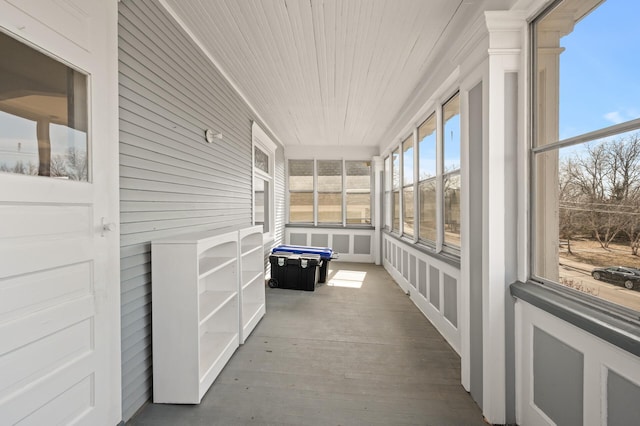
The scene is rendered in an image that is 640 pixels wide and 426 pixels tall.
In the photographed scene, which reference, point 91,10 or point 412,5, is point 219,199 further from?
point 412,5

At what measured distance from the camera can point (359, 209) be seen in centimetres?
761

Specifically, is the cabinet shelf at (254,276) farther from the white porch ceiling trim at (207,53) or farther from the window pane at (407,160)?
the window pane at (407,160)

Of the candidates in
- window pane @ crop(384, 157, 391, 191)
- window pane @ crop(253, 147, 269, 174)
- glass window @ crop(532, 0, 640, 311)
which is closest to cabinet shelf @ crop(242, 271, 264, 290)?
window pane @ crop(253, 147, 269, 174)

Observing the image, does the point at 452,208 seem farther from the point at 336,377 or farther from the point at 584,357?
the point at 336,377

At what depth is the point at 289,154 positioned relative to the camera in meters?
7.57

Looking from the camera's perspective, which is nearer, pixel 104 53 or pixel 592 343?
pixel 592 343

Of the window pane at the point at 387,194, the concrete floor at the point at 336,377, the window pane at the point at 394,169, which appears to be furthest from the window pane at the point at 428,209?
the window pane at the point at 387,194

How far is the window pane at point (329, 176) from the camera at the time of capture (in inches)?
302

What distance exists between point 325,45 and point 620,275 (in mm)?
2812

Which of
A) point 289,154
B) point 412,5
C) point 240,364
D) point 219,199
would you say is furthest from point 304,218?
point 412,5

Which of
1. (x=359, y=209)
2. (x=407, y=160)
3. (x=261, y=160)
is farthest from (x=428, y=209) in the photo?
(x=359, y=209)

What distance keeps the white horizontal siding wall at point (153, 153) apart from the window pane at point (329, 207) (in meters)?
4.67

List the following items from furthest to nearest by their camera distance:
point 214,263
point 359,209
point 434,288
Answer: point 359,209, point 434,288, point 214,263

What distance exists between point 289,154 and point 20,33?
21.2 feet
